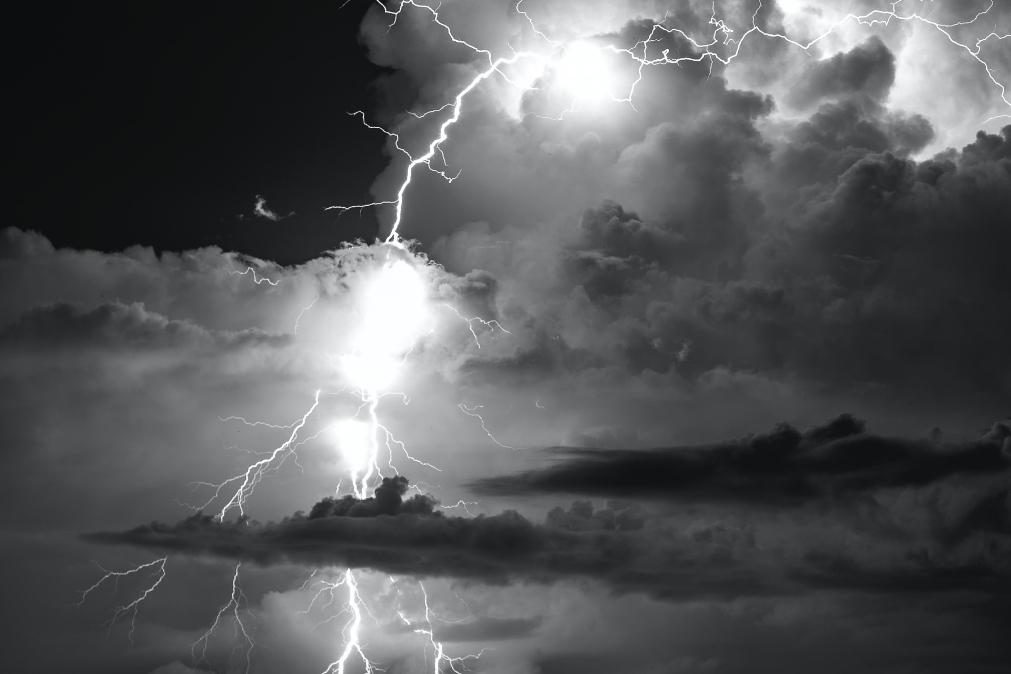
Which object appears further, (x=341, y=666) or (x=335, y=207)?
(x=341, y=666)

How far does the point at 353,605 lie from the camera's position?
143 ft

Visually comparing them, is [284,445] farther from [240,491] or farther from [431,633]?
[431,633]

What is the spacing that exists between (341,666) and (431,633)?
3.28 m

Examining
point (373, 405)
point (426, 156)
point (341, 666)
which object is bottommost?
point (341, 666)

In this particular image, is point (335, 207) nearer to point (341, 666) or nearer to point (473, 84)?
point (473, 84)

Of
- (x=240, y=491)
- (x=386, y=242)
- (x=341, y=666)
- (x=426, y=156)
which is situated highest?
(x=426, y=156)

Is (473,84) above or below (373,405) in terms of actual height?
above

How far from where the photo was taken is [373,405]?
42.8 m

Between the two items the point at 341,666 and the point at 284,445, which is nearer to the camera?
the point at 284,445

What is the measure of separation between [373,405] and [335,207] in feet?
20.3

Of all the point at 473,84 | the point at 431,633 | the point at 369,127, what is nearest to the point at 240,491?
the point at 431,633

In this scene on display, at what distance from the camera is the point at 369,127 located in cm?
4225

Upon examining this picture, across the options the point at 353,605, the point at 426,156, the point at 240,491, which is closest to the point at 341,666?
the point at 353,605

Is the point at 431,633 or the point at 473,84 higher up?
the point at 473,84
